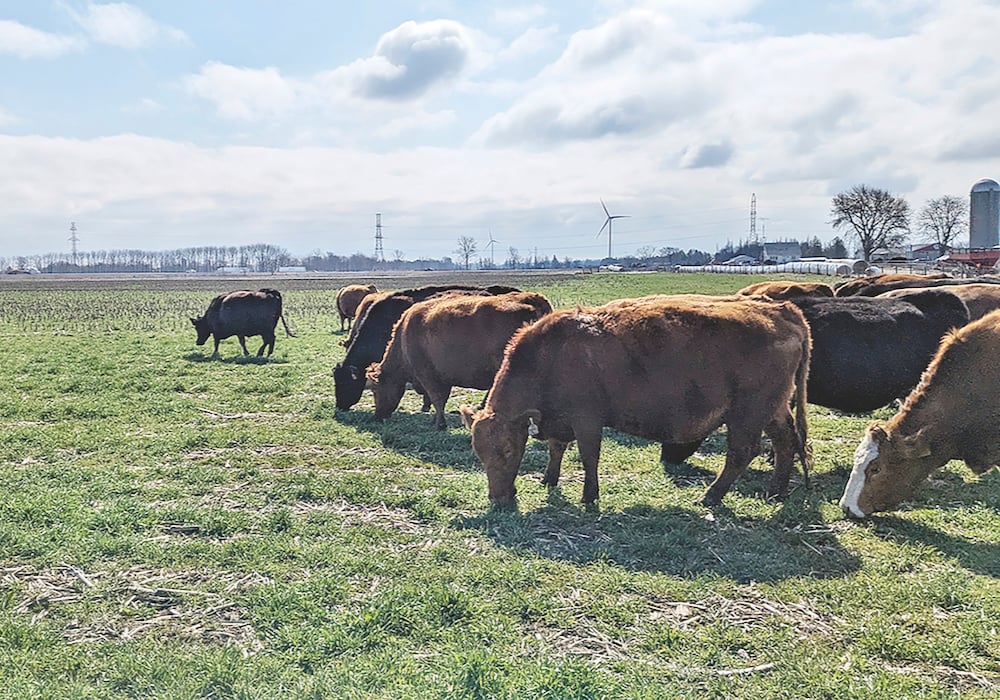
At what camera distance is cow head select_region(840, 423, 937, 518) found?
6.98 m

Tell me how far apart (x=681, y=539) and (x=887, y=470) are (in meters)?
2.16

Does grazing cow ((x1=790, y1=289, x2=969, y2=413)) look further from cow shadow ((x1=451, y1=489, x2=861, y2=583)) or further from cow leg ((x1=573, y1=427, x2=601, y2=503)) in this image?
cow leg ((x1=573, y1=427, x2=601, y2=503))

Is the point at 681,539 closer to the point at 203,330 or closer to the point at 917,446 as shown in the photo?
the point at 917,446

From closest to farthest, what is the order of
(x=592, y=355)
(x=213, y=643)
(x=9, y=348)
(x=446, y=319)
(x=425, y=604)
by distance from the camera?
(x=213, y=643) < (x=425, y=604) < (x=592, y=355) < (x=446, y=319) < (x=9, y=348)

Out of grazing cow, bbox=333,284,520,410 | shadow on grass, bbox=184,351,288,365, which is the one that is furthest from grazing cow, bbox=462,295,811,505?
shadow on grass, bbox=184,351,288,365

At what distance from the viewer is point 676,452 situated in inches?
351

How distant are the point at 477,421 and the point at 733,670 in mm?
4030

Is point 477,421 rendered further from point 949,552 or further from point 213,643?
point 949,552

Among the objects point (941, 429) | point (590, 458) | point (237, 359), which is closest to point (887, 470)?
point (941, 429)

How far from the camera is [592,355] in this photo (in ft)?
25.6

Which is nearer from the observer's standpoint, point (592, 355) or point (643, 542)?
point (643, 542)

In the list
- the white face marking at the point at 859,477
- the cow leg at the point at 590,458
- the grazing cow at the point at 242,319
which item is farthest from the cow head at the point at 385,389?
the grazing cow at the point at 242,319

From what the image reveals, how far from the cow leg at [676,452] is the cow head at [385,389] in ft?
16.9

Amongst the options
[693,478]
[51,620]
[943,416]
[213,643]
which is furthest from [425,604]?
[943,416]
